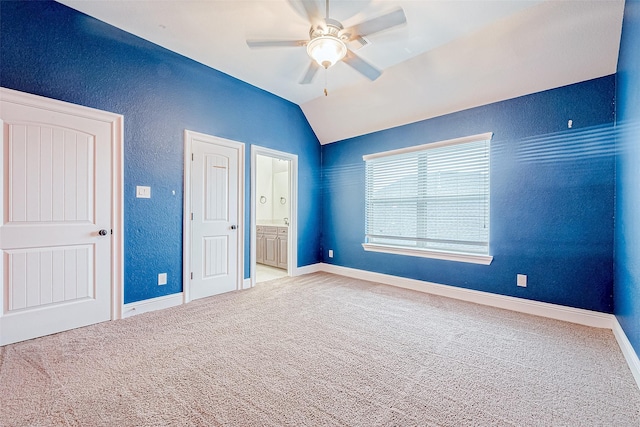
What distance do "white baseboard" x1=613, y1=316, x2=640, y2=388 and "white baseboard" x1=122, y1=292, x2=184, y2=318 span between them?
409cm

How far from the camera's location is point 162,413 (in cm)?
150

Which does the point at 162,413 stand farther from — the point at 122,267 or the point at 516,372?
the point at 516,372

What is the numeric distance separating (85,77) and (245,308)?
2.86 meters

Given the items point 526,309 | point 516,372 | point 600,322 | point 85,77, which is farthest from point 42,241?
point 600,322

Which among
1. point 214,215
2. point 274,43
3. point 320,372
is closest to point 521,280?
point 320,372

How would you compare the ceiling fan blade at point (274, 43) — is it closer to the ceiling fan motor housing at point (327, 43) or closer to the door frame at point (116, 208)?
the ceiling fan motor housing at point (327, 43)

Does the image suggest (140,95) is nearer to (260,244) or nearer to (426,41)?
(426,41)

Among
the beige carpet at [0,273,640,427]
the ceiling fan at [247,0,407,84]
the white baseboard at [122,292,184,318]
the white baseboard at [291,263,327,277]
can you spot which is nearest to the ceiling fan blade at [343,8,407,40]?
the ceiling fan at [247,0,407,84]

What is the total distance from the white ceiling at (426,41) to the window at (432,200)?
64 centimetres

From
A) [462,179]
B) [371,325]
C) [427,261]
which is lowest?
[371,325]

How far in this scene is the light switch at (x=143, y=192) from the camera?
3.01 meters

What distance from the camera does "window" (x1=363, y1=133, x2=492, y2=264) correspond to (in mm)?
3508

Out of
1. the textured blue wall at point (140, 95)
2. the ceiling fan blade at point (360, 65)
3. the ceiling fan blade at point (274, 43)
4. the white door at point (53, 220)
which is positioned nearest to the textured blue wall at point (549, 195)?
the ceiling fan blade at point (360, 65)

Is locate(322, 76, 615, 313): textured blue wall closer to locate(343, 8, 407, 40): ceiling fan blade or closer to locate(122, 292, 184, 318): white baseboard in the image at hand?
locate(343, 8, 407, 40): ceiling fan blade
